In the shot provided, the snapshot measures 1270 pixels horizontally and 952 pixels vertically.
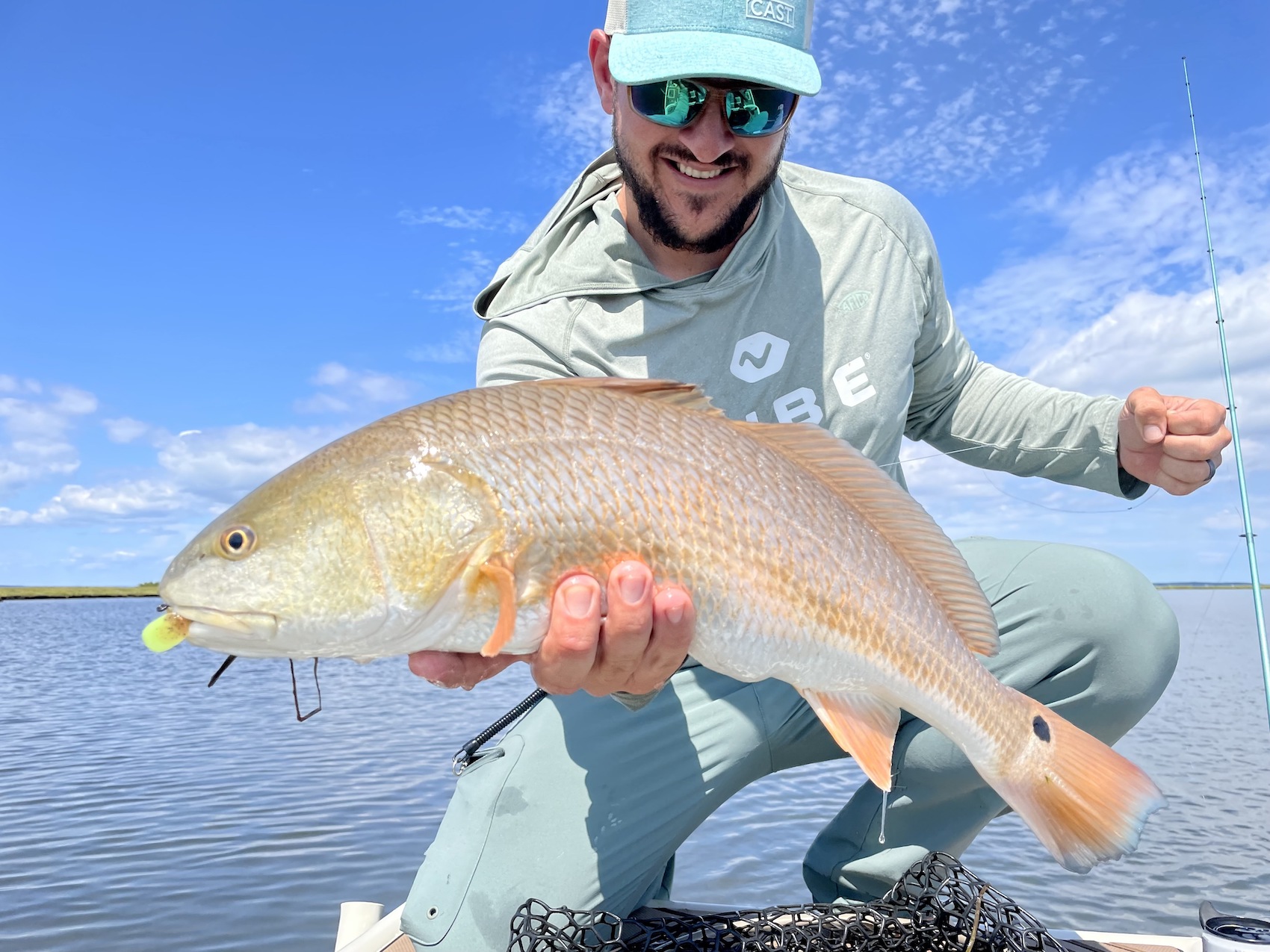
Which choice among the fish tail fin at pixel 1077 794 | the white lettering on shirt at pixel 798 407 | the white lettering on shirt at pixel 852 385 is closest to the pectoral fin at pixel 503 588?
the fish tail fin at pixel 1077 794

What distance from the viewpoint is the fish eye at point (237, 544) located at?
6.49 feet

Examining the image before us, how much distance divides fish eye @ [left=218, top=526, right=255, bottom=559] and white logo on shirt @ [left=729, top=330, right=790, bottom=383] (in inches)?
70.9

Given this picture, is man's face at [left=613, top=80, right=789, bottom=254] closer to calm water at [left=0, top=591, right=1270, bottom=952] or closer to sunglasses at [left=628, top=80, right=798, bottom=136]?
sunglasses at [left=628, top=80, right=798, bottom=136]

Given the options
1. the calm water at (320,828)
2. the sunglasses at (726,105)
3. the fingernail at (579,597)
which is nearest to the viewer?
the fingernail at (579,597)

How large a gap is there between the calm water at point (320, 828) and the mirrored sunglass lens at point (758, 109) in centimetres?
255

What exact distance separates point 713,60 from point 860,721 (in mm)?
2010

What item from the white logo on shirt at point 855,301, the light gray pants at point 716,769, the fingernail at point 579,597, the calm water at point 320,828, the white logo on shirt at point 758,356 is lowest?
the calm water at point 320,828

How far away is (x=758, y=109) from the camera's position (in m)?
3.09

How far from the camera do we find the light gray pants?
278 centimetres

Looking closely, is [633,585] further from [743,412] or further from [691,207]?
[691,207]

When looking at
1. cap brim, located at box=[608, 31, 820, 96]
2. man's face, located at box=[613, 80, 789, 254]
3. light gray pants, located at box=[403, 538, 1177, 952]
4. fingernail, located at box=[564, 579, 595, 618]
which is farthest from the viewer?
man's face, located at box=[613, 80, 789, 254]

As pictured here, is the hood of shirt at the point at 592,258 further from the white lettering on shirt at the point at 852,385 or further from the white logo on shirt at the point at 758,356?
the white lettering on shirt at the point at 852,385

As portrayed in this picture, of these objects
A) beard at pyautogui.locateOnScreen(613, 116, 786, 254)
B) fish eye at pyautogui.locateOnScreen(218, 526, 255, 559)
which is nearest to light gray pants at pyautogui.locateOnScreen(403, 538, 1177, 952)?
fish eye at pyautogui.locateOnScreen(218, 526, 255, 559)

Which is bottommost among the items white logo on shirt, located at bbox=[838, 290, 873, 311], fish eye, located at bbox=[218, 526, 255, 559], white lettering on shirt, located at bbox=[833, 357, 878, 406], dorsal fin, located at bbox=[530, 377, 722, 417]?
fish eye, located at bbox=[218, 526, 255, 559]
